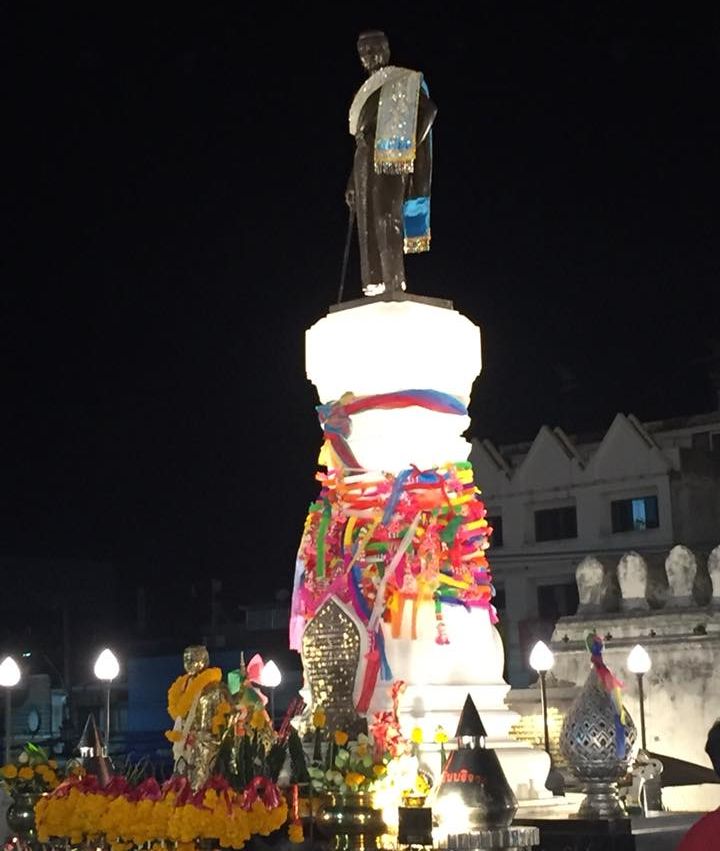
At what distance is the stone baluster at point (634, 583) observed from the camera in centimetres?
1725

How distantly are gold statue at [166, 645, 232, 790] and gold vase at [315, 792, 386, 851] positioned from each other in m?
0.90

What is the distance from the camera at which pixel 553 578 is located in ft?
111

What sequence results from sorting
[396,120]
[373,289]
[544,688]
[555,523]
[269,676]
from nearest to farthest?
[396,120] < [373,289] < [269,676] < [544,688] < [555,523]

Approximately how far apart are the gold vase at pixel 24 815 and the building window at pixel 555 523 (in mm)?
23762

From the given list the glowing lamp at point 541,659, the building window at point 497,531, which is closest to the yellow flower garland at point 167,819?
the glowing lamp at point 541,659

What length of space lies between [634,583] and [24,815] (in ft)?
28.1

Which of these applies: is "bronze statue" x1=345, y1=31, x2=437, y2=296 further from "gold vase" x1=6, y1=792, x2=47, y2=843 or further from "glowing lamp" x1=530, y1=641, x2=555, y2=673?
"gold vase" x1=6, y1=792, x2=47, y2=843

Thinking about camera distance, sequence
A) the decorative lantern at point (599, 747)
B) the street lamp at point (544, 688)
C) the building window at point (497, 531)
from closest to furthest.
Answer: the decorative lantern at point (599, 747) < the street lamp at point (544, 688) < the building window at point (497, 531)

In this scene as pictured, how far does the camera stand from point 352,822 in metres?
9.48

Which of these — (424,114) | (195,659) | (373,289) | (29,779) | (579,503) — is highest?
(424,114)

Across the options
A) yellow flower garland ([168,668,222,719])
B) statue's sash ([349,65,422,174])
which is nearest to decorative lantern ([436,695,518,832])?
yellow flower garland ([168,668,222,719])

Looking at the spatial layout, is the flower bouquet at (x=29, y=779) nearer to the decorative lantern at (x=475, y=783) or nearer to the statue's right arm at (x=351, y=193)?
the decorative lantern at (x=475, y=783)

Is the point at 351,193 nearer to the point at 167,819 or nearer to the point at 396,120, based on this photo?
the point at 396,120

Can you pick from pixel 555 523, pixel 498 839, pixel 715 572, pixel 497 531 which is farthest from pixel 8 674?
pixel 497 531
